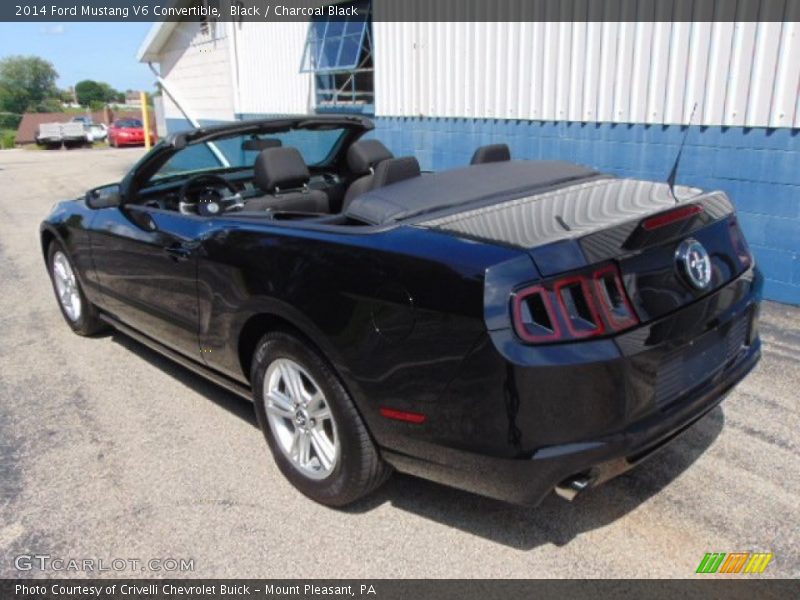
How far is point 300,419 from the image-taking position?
292cm

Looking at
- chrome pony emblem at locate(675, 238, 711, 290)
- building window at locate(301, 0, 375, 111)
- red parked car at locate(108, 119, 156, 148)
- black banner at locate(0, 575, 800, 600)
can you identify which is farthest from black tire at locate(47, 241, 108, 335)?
red parked car at locate(108, 119, 156, 148)

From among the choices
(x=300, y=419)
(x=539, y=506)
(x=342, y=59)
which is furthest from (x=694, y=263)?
(x=342, y=59)

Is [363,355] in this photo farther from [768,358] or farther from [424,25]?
[424,25]

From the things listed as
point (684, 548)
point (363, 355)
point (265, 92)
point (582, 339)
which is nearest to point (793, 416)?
point (684, 548)

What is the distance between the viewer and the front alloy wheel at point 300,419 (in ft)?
9.29

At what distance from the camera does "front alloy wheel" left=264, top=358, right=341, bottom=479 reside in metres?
2.83

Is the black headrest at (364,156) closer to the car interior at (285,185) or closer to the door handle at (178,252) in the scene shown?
the car interior at (285,185)

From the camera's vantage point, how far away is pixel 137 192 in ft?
13.6

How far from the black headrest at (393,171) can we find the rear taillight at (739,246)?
1.44 m

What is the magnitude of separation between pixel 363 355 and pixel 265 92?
487 inches

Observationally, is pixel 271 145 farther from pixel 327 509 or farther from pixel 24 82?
pixel 24 82

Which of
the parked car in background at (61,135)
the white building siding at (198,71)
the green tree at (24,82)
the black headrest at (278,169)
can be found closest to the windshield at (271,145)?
the black headrest at (278,169)

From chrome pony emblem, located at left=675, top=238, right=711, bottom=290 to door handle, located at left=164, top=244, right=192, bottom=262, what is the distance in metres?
2.28

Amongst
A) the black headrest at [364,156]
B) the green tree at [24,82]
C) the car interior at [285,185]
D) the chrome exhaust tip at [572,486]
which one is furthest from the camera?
the green tree at [24,82]
